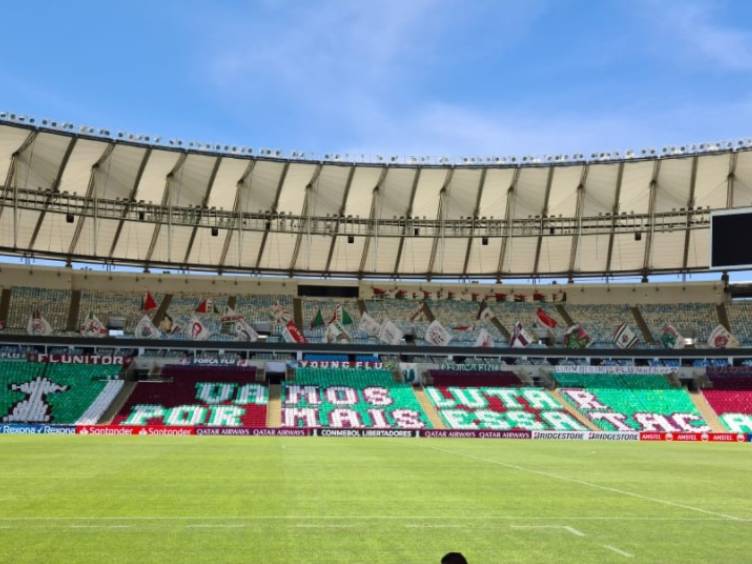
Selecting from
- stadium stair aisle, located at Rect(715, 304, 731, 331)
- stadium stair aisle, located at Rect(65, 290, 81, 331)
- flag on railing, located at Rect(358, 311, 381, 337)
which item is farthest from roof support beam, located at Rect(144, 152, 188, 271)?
stadium stair aisle, located at Rect(715, 304, 731, 331)

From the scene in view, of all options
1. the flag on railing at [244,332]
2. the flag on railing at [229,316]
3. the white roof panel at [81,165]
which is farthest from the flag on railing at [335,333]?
the white roof panel at [81,165]

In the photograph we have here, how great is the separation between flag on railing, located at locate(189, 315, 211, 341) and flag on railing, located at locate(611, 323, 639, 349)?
3445cm

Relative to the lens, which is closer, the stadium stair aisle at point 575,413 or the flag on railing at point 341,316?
the stadium stair aisle at point 575,413

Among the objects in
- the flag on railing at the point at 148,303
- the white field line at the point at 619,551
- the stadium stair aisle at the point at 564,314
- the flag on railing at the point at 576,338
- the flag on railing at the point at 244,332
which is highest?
the stadium stair aisle at the point at 564,314

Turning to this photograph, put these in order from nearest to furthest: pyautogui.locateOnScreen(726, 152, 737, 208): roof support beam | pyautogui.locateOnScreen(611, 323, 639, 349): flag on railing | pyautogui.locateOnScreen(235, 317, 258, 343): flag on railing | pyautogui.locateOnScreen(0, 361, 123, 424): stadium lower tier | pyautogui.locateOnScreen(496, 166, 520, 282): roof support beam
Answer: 1. pyautogui.locateOnScreen(0, 361, 123, 424): stadium lower tier
2. pyautogui.locateOnScreen(726, 152, 737, 208): roof support beam
3. pyautogui.locateOnScreen(496, 166, 520, 282): roof support beam
4. pyautogui.locateOnScreen(235, 317, 258, 343): flag on railing
5. pyautogui.locateOnScreen(611, 323, 639, 349): flag on railing

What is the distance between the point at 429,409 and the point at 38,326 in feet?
102

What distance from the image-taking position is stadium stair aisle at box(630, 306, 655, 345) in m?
65.8

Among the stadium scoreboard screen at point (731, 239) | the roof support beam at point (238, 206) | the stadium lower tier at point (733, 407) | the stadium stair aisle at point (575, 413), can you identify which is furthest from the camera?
the roof support beam at point (238, 206)

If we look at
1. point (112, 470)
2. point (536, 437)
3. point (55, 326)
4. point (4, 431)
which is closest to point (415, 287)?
point (536, 437)

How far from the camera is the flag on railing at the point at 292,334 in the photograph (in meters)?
63.4

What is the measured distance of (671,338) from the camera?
65.1 m

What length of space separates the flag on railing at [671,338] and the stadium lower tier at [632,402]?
3.84 metres

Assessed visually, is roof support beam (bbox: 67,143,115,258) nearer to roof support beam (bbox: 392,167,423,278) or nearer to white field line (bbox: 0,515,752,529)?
roof support beam (bbox: 392,167,423,278)

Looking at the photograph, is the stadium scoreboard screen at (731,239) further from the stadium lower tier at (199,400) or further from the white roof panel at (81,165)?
the white roof panel at (81,165)
